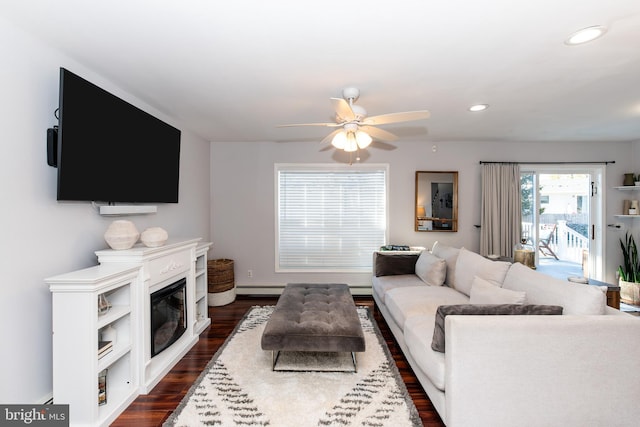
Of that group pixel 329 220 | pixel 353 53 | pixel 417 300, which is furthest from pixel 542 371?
pixel 329 220

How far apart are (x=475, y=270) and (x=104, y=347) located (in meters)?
3.18

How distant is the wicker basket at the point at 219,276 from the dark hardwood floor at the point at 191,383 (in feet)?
1.88

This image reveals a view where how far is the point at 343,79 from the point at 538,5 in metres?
1.30

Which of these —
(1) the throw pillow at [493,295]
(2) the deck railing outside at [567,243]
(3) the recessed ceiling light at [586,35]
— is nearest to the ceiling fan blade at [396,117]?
(3) the recessed ceiling light at [586,35]

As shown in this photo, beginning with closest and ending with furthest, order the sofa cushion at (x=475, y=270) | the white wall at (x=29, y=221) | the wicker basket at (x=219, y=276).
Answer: the white wall at (x=29, y=221) → the sofa cushion at (x=475, y=270) → the wicker basket at (x=219, y=276)

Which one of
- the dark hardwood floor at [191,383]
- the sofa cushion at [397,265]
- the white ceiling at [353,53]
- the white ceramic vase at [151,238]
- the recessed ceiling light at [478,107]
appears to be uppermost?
the recessed ceiling light at [478,107]

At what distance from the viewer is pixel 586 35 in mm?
1825

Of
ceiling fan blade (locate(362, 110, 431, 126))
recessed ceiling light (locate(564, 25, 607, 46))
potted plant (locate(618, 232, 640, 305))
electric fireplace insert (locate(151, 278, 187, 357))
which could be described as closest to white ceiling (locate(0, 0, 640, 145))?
recessed ceiling light (locate(564, 25, 607, 46))

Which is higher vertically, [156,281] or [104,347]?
[156,281]

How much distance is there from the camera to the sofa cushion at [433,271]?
3.44 m

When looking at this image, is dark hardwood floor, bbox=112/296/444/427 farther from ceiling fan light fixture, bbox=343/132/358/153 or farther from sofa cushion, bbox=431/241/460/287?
ceiling fan light fixture, bbox=343/132/358/153

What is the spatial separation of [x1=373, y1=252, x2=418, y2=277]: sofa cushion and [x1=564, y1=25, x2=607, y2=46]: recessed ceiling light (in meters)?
2.76

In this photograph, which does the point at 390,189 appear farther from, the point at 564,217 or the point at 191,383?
the point at 191,383

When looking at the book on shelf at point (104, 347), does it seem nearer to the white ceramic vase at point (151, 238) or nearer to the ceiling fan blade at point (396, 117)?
the white ceramic vase at point (151, 238)
